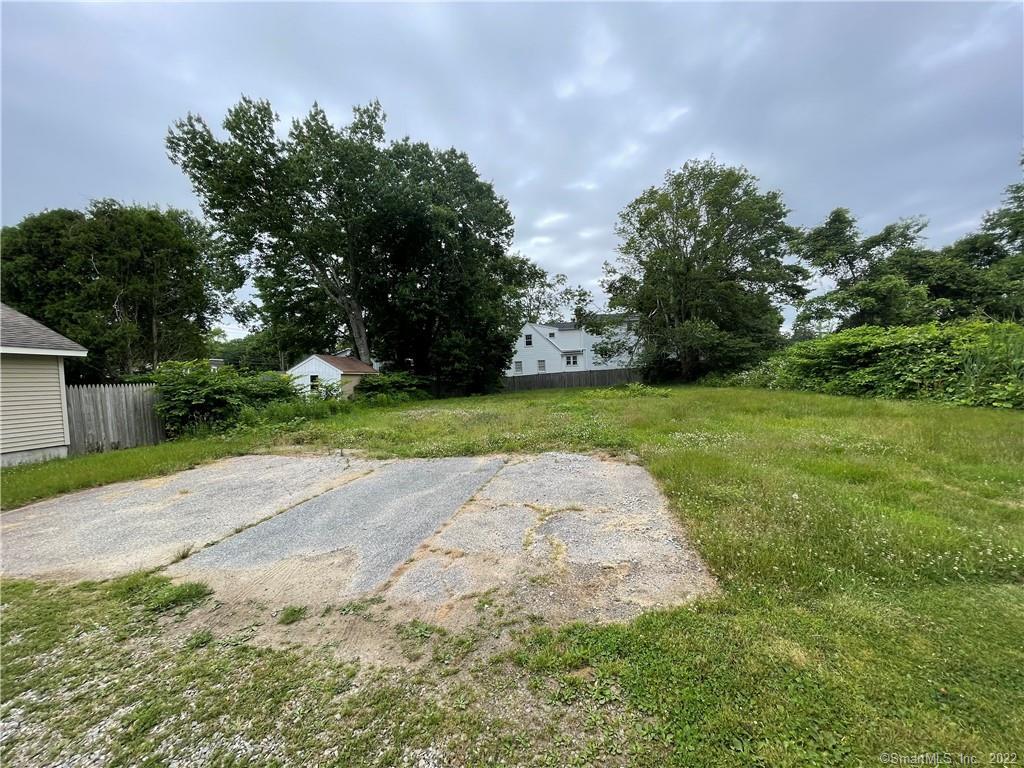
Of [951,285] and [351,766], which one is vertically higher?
[951,285]

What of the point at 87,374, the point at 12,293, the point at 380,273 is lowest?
the point at 87,374

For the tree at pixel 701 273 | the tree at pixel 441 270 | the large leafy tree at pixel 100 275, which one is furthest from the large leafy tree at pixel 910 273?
the large leafy tree at pixel 100 275

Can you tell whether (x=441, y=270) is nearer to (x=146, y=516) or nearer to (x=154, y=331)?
(x=154, y=331)

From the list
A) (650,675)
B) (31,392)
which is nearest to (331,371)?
(31,392)

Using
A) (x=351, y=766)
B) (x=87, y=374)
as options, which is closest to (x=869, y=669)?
(x=351, y=766)

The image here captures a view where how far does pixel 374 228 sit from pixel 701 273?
53.8 feet

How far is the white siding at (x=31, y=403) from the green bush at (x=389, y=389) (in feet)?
29.5

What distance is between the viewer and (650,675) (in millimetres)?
1624

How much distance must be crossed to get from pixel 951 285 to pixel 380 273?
28116 millimetres

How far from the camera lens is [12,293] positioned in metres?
14.7

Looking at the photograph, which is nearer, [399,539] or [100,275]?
[399,539]

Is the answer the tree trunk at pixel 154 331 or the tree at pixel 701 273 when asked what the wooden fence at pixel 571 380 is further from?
the tree trunk at pixel 154 331

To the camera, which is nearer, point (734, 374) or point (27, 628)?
point (27, 628)

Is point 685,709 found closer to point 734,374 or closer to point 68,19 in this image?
point 68,19
